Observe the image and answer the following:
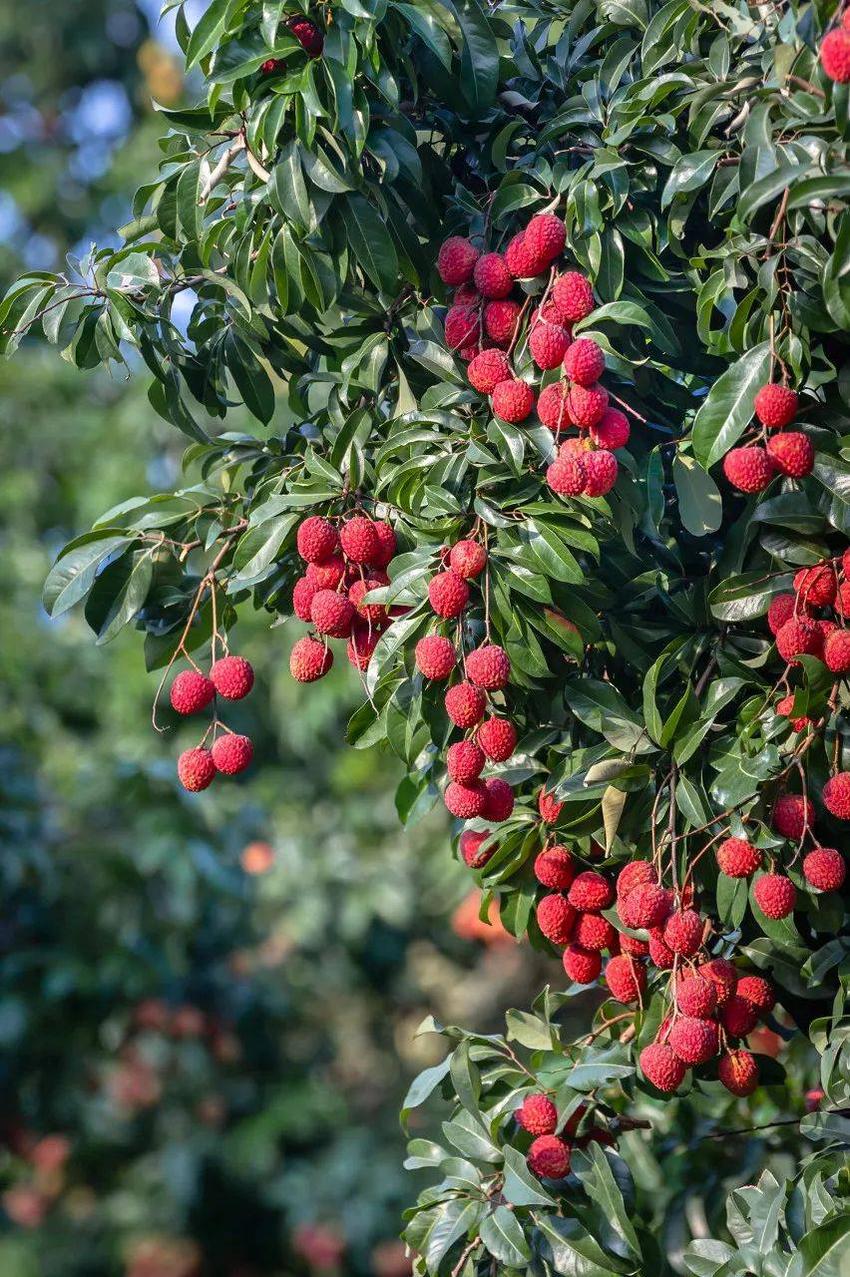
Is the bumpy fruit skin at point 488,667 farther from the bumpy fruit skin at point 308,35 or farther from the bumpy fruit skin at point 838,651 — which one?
A: the bumpy fruit skin at point 308,35

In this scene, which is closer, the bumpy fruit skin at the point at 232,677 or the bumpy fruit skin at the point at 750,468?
the bumpy fruit skin at the point at 750,468

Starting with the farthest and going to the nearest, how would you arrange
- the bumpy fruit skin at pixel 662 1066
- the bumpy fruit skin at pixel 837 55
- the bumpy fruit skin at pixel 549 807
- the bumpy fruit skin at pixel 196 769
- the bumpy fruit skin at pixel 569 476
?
the bumpy fruit skin at pixel 196 769, the bumpy fruit skin at pixel 549 807, the bumpy fruit skin at pixel 662 1066, the bumpy fruit skin at pixel 569 476, the bumpy fruit skin at pixel 837 55

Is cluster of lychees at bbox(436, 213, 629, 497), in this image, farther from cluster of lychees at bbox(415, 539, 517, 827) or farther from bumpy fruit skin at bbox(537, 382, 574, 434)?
cluster of lychees at bbox(415, 539, 517, 827)

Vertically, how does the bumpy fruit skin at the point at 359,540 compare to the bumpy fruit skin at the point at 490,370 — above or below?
below

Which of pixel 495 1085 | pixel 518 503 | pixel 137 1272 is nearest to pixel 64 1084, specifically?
pixel 137 1272

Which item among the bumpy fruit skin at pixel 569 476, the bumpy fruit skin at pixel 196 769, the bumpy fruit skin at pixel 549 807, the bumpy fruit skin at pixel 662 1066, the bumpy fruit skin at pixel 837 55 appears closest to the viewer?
the bumpy fruit skin at pixel 837 55

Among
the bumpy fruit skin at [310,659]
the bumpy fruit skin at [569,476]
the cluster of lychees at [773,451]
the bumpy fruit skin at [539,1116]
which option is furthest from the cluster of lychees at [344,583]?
the bumpy fruit skin at [539,1116]

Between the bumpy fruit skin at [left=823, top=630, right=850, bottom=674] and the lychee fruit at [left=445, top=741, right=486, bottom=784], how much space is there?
11.4 inches

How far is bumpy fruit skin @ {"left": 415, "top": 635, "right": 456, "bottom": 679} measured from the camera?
3.69 ft

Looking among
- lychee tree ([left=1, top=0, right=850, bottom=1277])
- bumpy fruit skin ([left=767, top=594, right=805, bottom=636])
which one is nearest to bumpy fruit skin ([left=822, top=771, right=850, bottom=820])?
lychee tree ([left=1, top=0, right=850, bottom=1277])

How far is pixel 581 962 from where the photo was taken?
4.38 ft

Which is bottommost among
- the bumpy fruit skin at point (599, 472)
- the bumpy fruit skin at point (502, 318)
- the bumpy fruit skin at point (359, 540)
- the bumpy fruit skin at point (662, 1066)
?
the bumpy fruit skin at point (662, 1066)

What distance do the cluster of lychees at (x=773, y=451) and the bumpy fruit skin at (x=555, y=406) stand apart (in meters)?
0.13

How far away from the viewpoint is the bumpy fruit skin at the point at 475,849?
136 centimetres
